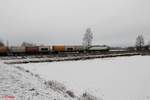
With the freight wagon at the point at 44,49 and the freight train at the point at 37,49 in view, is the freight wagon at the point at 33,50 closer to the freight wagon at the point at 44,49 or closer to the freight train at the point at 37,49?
the freight train at the point at 37,49

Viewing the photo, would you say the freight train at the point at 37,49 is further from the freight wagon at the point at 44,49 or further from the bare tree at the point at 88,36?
the bare tree at the point at 88,36

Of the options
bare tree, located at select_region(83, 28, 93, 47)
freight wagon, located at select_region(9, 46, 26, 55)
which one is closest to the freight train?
freight wagon, located at select_region(9, 46, 26, 55)

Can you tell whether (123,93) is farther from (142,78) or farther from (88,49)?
(88,49)

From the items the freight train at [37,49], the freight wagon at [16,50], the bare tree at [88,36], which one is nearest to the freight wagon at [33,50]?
the freight train at [37,49]

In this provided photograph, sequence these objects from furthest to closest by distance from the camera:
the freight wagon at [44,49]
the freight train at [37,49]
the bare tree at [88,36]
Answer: the bare tree at [88,36] < the freight wagon at [44,49] < the freight train at [37,49]

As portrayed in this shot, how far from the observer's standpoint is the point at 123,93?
49.3ft

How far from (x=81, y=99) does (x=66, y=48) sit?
2080 inches

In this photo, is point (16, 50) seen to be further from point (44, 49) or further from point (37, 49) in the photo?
point (44, 49)

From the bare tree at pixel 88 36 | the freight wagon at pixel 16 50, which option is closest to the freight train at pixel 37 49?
the freight wagon at pixel 16 50

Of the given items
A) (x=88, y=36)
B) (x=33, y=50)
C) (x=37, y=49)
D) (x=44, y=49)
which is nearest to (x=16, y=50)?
(x=33, y=50)

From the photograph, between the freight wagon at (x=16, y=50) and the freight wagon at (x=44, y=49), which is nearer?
the freight wagon at (x=16, y=50)

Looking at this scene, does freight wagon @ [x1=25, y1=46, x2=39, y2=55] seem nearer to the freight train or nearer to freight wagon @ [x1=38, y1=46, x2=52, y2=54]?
the freight train

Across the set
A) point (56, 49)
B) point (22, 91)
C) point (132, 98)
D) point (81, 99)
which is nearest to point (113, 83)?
point (132, 98)

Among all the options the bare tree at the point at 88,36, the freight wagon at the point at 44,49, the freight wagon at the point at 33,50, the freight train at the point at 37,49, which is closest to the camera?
the freight train at the point at 37,49
